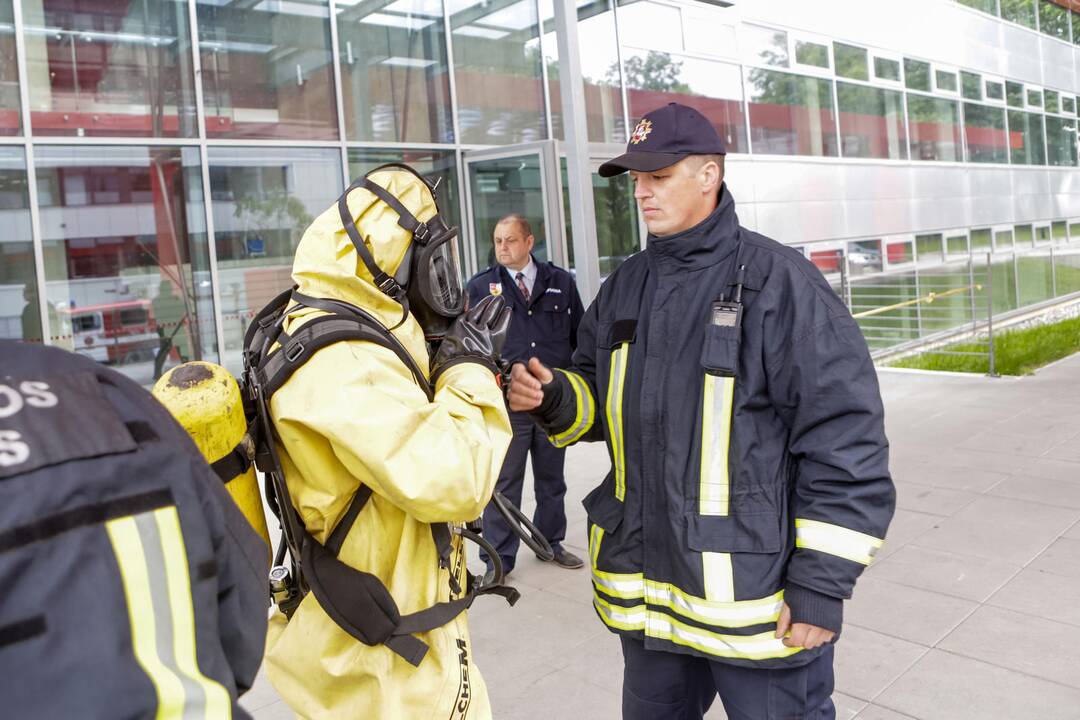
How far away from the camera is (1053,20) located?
2044cm

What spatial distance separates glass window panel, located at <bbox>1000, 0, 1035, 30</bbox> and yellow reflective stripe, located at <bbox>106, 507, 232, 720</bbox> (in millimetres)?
20955

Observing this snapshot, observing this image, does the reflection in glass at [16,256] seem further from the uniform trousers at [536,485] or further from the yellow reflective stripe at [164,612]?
the yellow reflective stripe at [164,612]

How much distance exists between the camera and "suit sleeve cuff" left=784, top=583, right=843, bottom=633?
199 cm

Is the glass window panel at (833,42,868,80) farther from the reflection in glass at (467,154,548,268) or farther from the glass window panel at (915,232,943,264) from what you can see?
the reflection in glass at (467,154,548,268)

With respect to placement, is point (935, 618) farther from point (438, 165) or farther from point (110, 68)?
point (110, 68)

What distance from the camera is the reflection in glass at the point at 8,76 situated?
6500 mm

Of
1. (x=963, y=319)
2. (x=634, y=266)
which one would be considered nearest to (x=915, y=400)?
(x=963, y=319)

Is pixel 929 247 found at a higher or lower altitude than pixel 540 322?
higher

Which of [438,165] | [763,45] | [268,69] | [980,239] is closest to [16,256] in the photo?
[268,69]

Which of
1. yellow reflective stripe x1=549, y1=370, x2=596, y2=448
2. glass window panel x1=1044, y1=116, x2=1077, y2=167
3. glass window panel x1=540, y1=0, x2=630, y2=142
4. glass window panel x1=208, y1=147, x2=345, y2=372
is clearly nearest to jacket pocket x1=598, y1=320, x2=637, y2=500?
yellow reflective stripe x1=549, y1=370, x2=596, y2=448

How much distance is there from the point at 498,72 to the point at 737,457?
26.8 ft

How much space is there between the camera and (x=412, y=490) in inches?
68.8

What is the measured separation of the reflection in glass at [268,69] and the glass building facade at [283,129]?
0.7 inches

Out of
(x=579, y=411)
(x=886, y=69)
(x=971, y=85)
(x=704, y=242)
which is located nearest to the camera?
(x=704, y=242)
